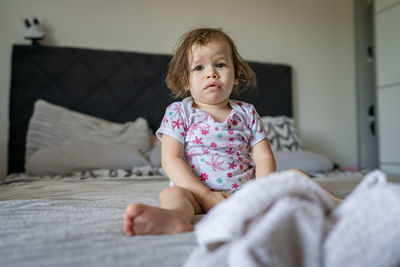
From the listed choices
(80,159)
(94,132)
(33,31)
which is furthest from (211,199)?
(33,31)

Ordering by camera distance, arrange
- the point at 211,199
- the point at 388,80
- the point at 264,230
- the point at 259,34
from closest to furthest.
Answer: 1. the point at 264,230
2. the point at 211,199
3. the point at 388,80
4. the point at 259,34

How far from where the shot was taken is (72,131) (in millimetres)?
2148

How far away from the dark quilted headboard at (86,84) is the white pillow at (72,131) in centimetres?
15

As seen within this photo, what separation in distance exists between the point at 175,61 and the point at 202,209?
578 mm

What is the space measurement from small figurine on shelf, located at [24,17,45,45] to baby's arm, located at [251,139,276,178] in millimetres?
1895

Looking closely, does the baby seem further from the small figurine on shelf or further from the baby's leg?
the small figurine on shelf

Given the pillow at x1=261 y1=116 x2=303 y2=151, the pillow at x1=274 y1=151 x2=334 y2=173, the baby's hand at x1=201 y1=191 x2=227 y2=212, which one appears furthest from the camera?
the pillow at x1=261 y1=116 x2=303 y2=151

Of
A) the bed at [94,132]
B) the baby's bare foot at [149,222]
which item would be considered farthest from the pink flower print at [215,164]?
the baby's bare foot at [149,222]

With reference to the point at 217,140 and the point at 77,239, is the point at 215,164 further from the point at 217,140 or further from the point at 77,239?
the point at 77,239

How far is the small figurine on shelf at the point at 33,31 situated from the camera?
7.52ft

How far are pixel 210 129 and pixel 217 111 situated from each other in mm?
106

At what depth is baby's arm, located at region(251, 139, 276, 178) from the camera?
1093 mm

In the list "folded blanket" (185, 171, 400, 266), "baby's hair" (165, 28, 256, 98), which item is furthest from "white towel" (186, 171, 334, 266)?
"baby's hair" (165, 28, 256, 98)

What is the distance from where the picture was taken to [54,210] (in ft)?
2.93
